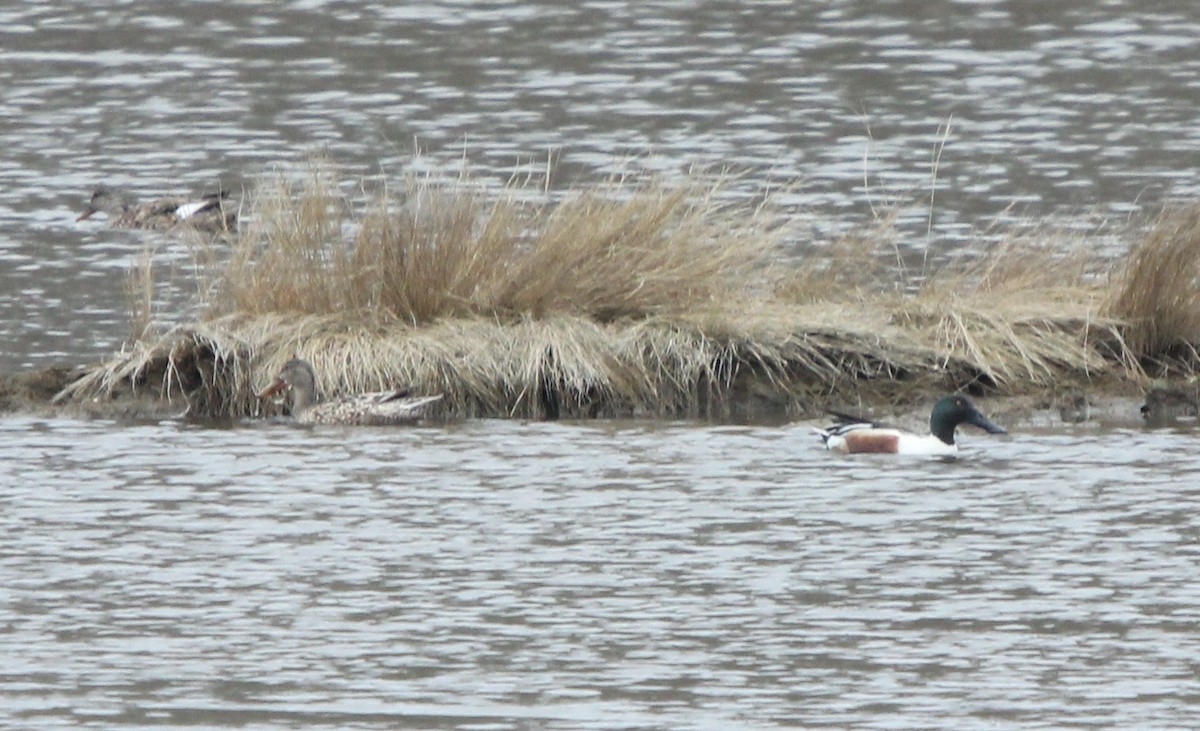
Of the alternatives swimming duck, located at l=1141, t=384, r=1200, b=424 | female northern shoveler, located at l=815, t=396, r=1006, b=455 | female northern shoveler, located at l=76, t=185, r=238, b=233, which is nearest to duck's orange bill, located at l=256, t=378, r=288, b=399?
female northern shoveler, located at l=815, t=396, r=1006, b=455

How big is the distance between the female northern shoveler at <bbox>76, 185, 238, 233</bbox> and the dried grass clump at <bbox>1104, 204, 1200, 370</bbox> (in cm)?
837

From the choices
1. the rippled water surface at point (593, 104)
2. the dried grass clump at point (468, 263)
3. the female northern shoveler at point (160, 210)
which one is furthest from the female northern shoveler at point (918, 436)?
the female northern shoveler at point (160, 210)

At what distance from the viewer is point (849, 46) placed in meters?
32.1

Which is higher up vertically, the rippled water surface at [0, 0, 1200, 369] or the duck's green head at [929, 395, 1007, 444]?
the duck's green head at [929, 395, 1007, 444]

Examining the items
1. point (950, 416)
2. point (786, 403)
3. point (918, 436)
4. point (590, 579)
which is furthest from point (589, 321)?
point (590, 579)

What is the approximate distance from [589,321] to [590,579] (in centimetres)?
480

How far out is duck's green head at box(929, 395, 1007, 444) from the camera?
49.0ft

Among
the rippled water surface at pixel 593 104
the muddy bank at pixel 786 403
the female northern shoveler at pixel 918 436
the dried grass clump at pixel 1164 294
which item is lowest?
the rippled water surface at pixel 593 104

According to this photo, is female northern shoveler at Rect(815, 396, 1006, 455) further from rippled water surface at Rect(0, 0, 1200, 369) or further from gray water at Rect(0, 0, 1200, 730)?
rippled water surface at Rect(0, 0, 1200, 369)

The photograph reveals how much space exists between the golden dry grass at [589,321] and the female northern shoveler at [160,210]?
5.49 m

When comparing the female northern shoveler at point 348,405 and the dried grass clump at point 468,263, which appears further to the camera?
the dried grass clump at point 468,263

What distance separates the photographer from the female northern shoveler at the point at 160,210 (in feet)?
74.4

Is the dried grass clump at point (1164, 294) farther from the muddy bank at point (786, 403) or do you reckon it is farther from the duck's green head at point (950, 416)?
the duck's green head at point (950, 416)

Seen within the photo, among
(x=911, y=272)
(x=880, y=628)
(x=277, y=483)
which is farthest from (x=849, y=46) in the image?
(x=880, y=628)
